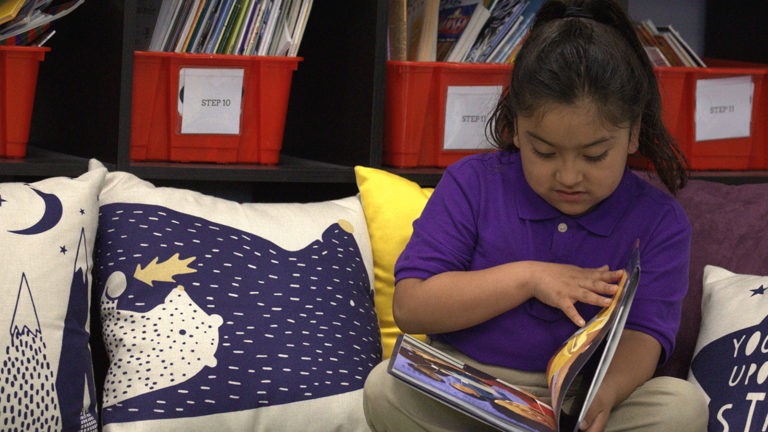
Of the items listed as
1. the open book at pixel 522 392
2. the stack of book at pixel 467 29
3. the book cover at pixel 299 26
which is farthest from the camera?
the stack of book at pixel 467 29

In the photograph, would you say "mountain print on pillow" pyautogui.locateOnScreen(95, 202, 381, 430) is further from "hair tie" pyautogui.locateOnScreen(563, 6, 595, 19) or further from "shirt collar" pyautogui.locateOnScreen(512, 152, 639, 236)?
"hair tie" pyautogui.locateOnScreen(563, 6, 595, 19)

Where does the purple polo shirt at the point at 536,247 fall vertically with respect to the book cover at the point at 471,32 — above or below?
below

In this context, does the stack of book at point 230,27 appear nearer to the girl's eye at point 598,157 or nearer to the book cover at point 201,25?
the book cover at point 201,25

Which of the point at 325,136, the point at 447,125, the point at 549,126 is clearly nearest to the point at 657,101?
the point at 549,126

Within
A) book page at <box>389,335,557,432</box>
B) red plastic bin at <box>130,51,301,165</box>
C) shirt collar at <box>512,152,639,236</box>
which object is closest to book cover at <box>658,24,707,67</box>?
shirt collar at <box>512,152,639,236</box>

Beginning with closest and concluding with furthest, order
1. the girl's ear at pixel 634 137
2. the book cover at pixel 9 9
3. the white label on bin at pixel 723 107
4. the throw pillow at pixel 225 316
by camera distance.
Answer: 1. the girl's ear at pixel 634 137
2. the throw pillow at pixel 225 316
3. the book cover at pixel 9 9
4. the white label on bin at pixel 723 107

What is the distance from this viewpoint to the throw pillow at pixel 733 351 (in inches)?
58.3

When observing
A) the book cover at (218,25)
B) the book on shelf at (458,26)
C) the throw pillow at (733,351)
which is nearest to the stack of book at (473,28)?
the book on shelf at (458,26)

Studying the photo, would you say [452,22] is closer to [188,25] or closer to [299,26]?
[299,26]

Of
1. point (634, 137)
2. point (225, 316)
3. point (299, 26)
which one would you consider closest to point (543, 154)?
point (634, 137)

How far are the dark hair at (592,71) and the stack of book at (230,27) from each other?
0.50 meters

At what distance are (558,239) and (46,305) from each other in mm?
731

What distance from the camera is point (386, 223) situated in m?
1.84

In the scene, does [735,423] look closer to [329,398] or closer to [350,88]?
[329,398]
